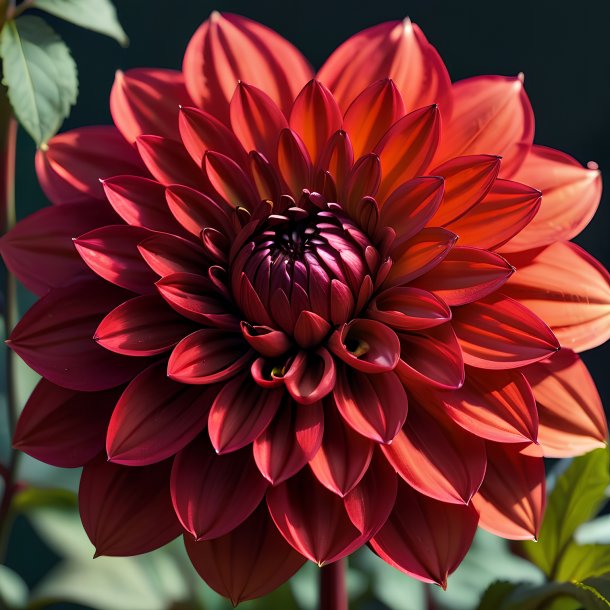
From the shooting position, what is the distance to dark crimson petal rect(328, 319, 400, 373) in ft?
1.06

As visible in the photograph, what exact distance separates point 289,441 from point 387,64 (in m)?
0.19

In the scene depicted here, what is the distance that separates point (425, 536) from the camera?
0.34 m

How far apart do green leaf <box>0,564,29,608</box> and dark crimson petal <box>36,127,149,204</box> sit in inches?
9.4

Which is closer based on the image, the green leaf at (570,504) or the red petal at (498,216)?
the red petal at (498,216)

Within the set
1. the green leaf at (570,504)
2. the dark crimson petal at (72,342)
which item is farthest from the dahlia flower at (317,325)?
the green leaf at (570,504)

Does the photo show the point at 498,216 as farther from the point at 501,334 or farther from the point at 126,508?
the point at 126,508

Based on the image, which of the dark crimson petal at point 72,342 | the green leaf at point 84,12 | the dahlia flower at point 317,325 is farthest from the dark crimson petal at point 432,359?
the green leaf at point 84,12

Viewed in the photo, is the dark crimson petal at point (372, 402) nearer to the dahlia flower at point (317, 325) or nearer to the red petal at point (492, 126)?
the dahlia flower at point (317, 325)

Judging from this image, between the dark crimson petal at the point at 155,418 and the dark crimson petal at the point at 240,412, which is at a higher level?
the dark crimson petal at the point at 240,412

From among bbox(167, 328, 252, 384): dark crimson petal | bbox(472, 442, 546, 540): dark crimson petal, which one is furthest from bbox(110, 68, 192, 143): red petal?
bbox(472, 442, 546, 540): dark crimson petal

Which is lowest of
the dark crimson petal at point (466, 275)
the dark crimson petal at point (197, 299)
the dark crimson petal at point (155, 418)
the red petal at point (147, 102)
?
the dark crimson petal at point (155, 418)

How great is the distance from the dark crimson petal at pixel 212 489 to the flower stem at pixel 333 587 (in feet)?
0.33

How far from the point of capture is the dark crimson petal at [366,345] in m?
0.32

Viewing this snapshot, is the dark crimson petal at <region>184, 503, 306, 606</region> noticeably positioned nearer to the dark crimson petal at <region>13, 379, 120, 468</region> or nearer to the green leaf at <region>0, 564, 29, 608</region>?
the dark crimson petal at <region>13, 379, 120, 468</region>
